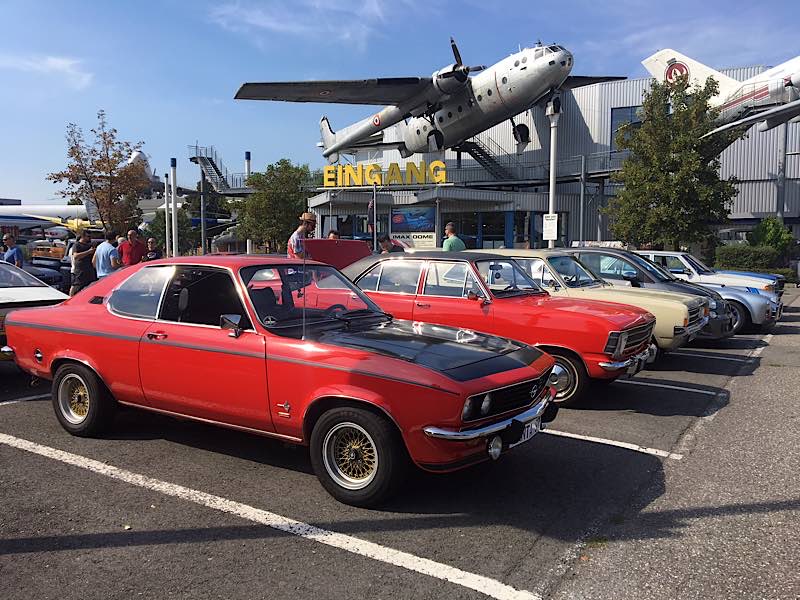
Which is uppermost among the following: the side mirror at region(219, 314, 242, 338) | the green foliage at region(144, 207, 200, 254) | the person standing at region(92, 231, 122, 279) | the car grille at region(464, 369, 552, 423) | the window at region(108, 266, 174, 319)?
the green foliage at region(144, 207, 200, 254)

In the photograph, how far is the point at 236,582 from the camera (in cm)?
304

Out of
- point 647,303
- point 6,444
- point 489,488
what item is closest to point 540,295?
point 647,303

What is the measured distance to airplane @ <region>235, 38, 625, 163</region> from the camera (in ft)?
91.2

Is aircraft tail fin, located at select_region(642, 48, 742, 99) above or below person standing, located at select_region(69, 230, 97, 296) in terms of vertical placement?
above

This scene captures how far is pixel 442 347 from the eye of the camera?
167 inches

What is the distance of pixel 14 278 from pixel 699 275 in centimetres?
1209

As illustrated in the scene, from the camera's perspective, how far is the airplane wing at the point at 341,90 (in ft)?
102

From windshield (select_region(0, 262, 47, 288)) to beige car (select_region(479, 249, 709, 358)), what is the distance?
6194 millimetres

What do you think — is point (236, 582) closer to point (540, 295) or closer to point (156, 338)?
point (156, 338)

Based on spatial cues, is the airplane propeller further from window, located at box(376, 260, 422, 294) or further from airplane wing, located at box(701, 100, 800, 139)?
window, located at box(376, 260, 422, 294)

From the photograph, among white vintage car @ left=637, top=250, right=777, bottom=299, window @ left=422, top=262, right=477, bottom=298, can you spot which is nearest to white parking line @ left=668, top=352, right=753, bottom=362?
white vintage car @ left=637, top=250, right=777, bottom=299

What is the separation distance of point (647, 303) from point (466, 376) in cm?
528

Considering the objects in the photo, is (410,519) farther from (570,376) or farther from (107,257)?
(107,257)

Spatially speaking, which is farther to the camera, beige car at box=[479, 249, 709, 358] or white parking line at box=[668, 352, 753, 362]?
white parking line at box=[668, 352, 753, 362]
